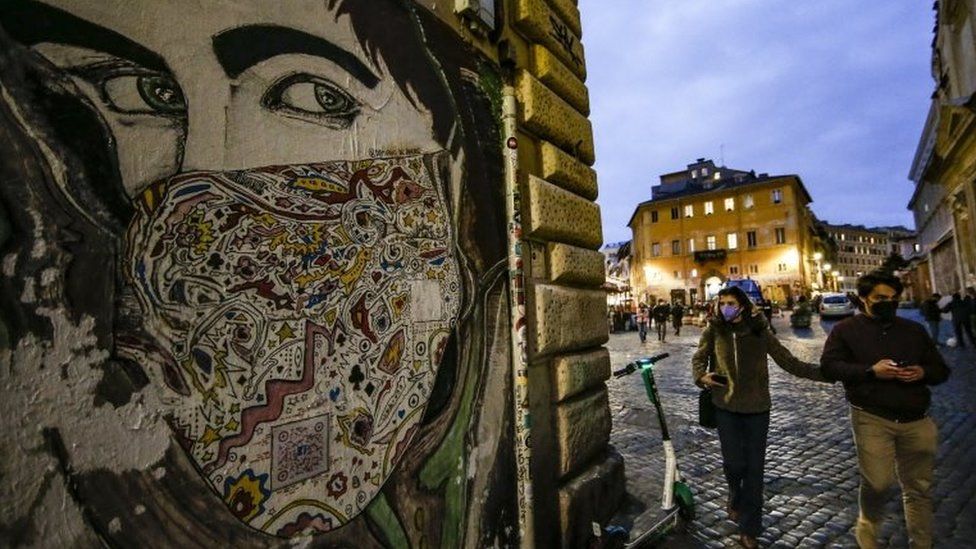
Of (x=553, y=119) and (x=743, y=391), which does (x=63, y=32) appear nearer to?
(x=553, y=119)

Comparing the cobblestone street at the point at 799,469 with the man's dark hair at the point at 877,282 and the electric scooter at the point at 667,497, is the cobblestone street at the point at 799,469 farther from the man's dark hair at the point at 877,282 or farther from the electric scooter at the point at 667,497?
the man's dark hair at the point at 877,282

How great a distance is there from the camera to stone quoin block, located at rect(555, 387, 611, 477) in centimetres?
314

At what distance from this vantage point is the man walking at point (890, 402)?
271 cm

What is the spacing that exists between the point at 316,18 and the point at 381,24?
1.21 ft

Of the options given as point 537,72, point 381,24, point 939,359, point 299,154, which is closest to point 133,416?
point 299,154

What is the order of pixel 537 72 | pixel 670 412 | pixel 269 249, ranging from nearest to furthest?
1. pixel 269 249
2. pixel 537 72
3. pixel 670 412

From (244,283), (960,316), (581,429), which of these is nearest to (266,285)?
(244,283)

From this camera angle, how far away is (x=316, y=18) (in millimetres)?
2092

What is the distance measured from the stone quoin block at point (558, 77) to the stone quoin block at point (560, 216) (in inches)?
34.0

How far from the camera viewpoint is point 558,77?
3.66 meters

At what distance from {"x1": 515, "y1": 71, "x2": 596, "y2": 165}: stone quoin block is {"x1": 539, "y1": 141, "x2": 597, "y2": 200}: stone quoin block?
103 mm

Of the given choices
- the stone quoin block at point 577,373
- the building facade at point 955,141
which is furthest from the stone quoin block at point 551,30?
the building facade at point 955,141

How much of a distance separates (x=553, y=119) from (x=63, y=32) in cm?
279

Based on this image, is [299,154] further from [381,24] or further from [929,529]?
[929,529]
